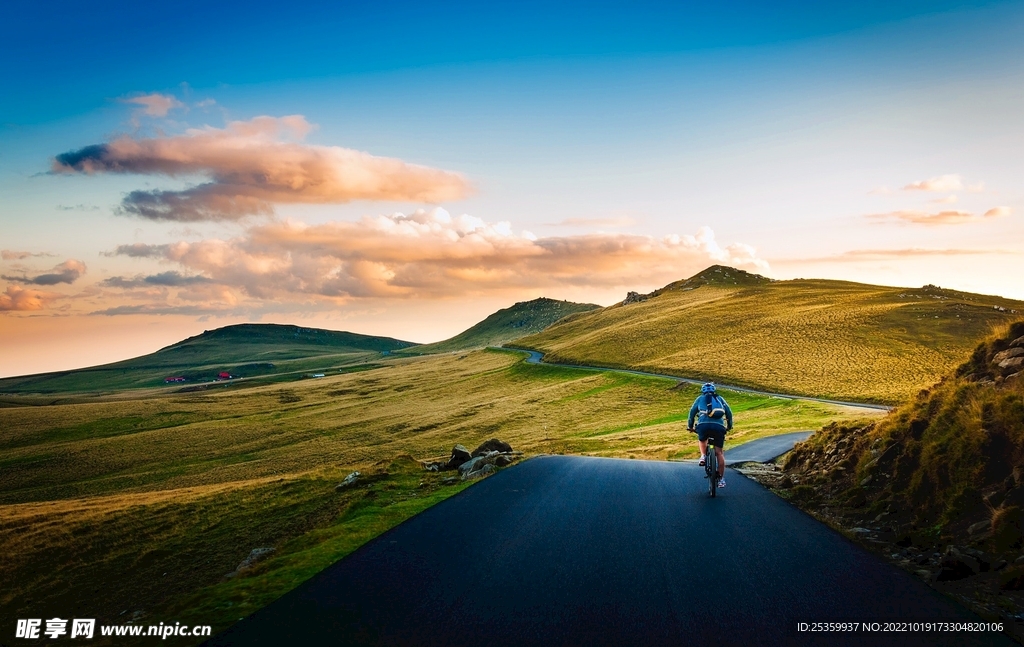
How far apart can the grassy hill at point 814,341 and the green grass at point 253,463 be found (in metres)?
9.43

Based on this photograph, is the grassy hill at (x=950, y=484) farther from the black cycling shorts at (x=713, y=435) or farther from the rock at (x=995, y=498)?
the black cycling shorts at (x=713, y=435)

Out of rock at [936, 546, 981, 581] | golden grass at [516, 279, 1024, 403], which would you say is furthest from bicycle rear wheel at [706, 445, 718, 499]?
golden grass at [516, 279, 1024, 403]

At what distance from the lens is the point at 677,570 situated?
9.80 meters

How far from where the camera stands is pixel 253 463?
64.6 meters

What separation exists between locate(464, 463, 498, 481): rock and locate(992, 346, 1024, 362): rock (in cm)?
1513

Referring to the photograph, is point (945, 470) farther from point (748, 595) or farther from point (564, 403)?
point (564, 403)

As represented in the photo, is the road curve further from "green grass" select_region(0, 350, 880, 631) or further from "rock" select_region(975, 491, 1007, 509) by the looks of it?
"rock" select_region(975, 491, 1007, 509)

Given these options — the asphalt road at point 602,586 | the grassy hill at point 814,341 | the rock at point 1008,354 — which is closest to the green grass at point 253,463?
the asphalt road at point 602,586

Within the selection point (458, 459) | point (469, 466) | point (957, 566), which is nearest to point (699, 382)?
point (458, 459)

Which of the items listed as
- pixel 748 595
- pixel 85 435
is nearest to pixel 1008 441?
pixel 748 595

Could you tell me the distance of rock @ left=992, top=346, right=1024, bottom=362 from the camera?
15.0 metres

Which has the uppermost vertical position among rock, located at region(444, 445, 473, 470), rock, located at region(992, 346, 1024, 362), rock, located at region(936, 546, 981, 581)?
rock, located at region(992, 346, 1024, 362)

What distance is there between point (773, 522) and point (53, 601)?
1099 inches

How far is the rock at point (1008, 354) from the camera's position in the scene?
15.0m
